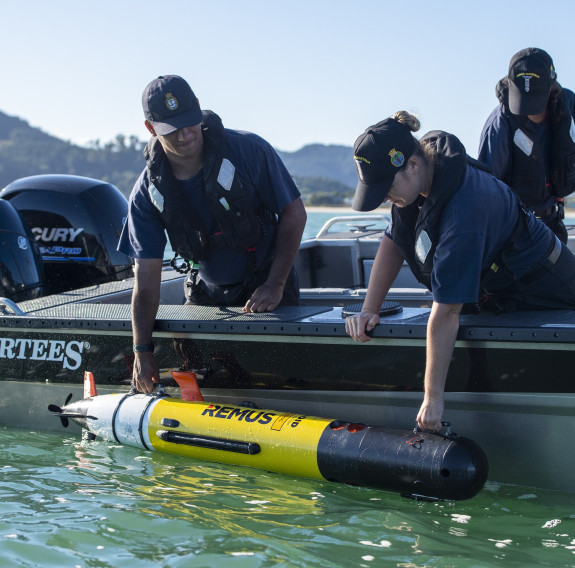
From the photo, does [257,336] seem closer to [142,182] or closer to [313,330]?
[313,330]

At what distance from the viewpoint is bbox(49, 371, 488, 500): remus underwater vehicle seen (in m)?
3.37

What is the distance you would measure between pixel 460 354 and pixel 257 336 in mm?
1002

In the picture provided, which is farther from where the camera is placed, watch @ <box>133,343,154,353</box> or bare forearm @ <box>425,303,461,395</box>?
watch @ <box>133,343,154,353</box>

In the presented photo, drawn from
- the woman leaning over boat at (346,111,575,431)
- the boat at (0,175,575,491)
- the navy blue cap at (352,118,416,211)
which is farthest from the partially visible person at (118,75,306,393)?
the navy blue cap at (352,118,416,211)

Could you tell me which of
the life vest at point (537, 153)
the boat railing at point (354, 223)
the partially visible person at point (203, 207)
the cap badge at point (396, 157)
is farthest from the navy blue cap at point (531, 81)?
the boat railing at point (354, 223)

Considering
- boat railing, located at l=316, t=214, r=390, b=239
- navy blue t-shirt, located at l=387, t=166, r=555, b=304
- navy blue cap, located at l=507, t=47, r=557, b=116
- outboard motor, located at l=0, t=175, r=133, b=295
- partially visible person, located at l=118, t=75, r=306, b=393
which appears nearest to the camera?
navy blue t-shirt, located at l=387, t=166, r=555, b=304

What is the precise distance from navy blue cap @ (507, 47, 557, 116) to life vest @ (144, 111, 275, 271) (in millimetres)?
1497

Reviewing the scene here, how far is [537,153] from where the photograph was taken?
182 inches

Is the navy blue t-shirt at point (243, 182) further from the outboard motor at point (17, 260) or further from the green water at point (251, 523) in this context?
the outboard motor at point (17, 260)

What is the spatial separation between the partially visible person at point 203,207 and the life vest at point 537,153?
4.27 ft

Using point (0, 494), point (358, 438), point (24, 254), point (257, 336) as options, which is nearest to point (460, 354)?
point (358, 438)

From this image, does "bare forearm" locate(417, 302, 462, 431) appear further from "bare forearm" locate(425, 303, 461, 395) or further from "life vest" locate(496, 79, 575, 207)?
"life vest" locate(496, 79, 575, 207)

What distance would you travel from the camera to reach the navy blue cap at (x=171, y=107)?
393 cm

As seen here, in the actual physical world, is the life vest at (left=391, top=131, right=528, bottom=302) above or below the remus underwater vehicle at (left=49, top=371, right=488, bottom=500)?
above
